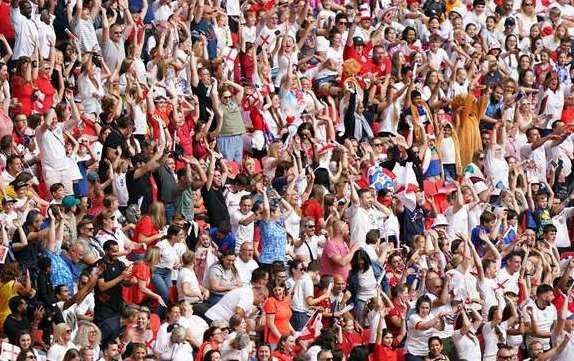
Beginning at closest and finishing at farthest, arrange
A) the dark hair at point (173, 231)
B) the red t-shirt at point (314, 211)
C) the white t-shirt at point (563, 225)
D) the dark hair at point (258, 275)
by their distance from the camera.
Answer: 1. the dark hair at point (258, 275)
2. the dark hair at point (173, 231)
3. the red t-shirt at point (314, 211)
4. the white t-shirt at point (563, 225)

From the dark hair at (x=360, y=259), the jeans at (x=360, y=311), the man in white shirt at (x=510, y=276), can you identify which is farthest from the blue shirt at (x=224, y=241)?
the man in white shirt at (x=510, y=276)

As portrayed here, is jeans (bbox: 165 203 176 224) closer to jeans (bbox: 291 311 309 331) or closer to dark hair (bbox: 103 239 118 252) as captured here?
jeans (bbox: 291 311 309 331)

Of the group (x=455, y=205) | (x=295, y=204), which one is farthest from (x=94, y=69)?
(x=455, y=205)

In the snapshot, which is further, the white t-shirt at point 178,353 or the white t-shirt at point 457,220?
the white t-shirt at point 457,220

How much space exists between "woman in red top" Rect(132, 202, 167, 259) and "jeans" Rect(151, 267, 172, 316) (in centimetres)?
45

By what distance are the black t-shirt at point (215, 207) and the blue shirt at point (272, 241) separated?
460mm

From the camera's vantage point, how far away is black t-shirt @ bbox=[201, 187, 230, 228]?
25359 millimetres

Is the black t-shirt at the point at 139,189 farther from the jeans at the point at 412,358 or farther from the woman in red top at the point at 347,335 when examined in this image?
the jeans at the point at 412,358

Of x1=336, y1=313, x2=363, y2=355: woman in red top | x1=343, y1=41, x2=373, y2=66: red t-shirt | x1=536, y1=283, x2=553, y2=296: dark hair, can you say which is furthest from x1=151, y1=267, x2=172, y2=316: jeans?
x1=343, y1=41, x2=373, y2=66: red t-shirt

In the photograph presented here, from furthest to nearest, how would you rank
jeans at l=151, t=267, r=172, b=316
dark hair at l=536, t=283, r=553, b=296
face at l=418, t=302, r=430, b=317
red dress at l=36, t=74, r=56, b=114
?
1. red dress at l=36, t=74, r=56, b=114
2. dark hair at l=536, t=283, r=553, b=296
3. face at l=418, t=302, r=430, b=317
4. jeans at l=151, t=267, r=172, b=316

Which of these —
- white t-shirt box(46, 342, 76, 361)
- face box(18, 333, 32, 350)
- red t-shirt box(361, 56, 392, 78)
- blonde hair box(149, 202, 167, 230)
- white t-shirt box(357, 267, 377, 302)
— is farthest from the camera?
red t-shirt box(361, 56, 392, 78)

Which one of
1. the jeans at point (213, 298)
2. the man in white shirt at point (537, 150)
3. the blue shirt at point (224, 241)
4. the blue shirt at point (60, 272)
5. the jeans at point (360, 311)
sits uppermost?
the blue shirt at point (60, 272)

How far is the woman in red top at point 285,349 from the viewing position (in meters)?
23.0

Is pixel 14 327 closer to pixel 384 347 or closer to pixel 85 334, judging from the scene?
pixel 85 334
